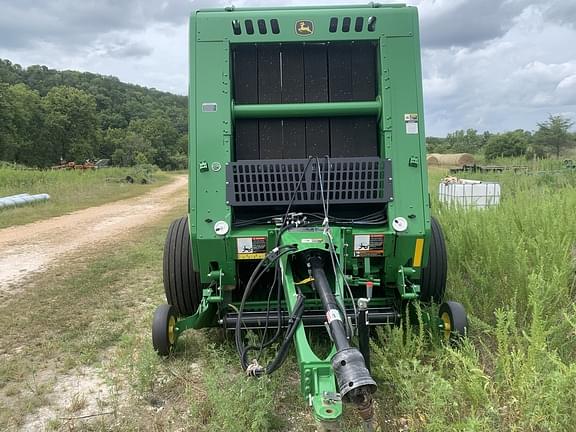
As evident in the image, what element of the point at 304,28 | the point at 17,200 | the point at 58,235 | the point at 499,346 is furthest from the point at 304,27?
the point at 17,200

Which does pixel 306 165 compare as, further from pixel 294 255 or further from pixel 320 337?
pixel 320 337

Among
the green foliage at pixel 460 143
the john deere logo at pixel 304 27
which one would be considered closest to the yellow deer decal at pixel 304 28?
the john deere logo at pixel 304 27

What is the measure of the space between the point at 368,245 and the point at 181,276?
1.56m

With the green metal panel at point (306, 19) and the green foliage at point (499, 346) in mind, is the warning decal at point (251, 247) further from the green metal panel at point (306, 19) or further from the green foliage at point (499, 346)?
the green metal panel at point (306, 19)

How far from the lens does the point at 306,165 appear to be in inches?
143

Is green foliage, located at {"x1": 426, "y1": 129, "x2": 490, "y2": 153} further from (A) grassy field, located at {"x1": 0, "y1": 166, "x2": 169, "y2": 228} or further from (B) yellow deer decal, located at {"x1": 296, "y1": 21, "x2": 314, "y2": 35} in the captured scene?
(B) yellow deer decal, located at {"x1": 296, "y1": 21, "x2": 314, "y2": 35}

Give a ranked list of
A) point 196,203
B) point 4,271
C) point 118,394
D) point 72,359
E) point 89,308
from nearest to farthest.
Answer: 1. point 118,394
2. point 196,203
3. point 72,359
4. point 89,308
5. point 4,271

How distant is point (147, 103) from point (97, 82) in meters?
8.35

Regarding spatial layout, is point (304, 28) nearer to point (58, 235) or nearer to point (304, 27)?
point (304, 27)

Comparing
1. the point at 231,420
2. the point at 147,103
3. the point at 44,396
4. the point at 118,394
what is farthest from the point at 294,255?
the point at 147,103

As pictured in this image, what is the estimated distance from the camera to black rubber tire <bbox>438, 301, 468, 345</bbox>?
3.37 metres

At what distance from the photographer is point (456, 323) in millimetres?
3377

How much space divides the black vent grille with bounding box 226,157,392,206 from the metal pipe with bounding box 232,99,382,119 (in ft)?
1.47

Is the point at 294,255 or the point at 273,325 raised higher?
the point at 294,255
